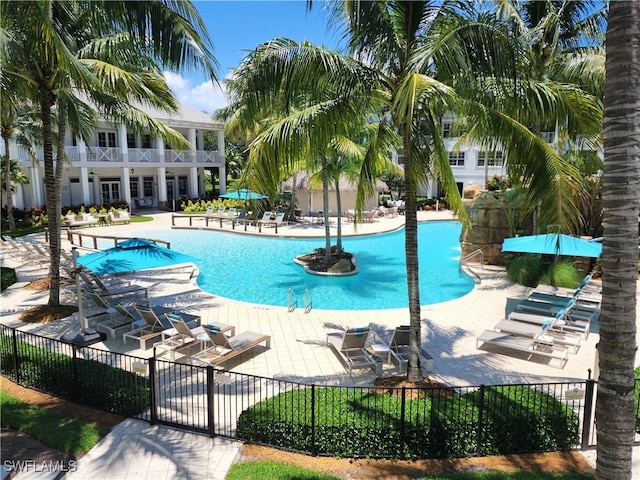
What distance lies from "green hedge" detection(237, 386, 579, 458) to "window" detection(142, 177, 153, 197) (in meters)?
36.5

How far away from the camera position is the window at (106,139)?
34500mm

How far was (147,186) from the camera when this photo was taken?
130 ft

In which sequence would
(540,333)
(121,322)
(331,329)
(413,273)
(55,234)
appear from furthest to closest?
(55,234) → (331,329) → (121,322) → (540,333) → (413,273)

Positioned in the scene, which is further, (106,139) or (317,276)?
(106,139)

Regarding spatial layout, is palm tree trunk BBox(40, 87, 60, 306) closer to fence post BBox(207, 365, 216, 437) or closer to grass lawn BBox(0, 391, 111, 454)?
grass lawn BBox(0, 391, 111, 454)

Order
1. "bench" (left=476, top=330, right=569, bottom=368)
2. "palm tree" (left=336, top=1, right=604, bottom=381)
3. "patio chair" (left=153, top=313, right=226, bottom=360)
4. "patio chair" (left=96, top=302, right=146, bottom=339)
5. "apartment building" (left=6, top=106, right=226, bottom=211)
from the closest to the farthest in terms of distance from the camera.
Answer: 1. "palm tree" (left=336, top=1, right=604, bottom=381)
2. "bench" (left=476, top=330, right=569, bottom=368)
3. "patio chair" (left=153, top=313, right=226, bottom=360)
4. "patio chair" (left=96, top=302, right=146, bottom=339)
5. "apartment building" (left=6, top=106, right=226, bottom=211)

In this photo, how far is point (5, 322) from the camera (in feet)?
37.2

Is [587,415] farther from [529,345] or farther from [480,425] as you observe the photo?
[529,345]

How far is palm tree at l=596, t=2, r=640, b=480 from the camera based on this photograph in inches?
132

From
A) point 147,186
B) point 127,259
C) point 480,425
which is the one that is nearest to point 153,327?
point 127,259

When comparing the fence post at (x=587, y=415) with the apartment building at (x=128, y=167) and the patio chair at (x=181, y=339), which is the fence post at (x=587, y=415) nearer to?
the patio chair at (x=181, y=339)

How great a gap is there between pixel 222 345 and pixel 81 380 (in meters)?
2.57

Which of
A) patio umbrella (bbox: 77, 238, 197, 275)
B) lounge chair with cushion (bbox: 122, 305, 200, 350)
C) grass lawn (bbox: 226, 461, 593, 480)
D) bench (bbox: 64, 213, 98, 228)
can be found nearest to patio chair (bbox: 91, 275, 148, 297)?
patio umbrella (bbox: 77, 238, 197, 275)

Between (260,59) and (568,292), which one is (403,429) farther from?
(568,292)
